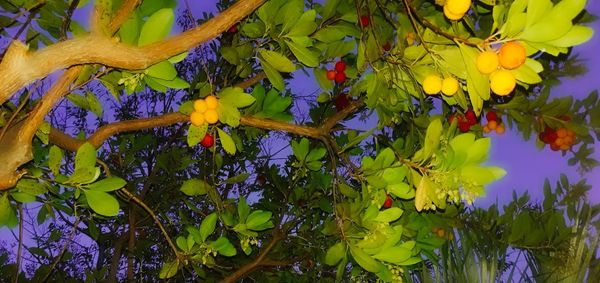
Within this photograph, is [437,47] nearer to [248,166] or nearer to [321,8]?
[321,8]

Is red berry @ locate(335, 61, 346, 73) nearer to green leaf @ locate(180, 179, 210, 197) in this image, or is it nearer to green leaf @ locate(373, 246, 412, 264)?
green leaf @ locate(180, 179, 210, 197)

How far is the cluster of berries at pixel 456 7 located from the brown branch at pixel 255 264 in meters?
2.68

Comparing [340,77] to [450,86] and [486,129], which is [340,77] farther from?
[450,86]

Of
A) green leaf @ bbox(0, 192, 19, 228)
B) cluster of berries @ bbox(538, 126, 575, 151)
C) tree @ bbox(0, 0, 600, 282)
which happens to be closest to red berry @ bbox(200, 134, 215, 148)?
tree @ bbox(0, 0, 600, 282)

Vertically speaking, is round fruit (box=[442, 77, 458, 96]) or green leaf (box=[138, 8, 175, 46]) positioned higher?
green leaf (box=[138, 8, 175, 46])

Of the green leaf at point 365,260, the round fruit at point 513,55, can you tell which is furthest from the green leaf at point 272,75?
the round fruit at point 513,55

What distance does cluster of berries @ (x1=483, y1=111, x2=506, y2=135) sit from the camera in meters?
3.00

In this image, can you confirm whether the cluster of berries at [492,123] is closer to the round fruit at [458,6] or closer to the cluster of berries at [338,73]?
the cluster of berries at [338,73]

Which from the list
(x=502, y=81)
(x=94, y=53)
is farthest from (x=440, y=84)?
(x=94, y=53)

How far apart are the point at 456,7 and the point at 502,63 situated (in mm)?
194

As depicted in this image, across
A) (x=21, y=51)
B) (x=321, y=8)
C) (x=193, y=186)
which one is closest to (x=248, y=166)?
(x=193, y=186)

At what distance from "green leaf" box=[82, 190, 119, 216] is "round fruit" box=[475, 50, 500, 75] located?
1150 mm

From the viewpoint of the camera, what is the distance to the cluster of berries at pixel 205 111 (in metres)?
2.17

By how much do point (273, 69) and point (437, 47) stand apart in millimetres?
664
